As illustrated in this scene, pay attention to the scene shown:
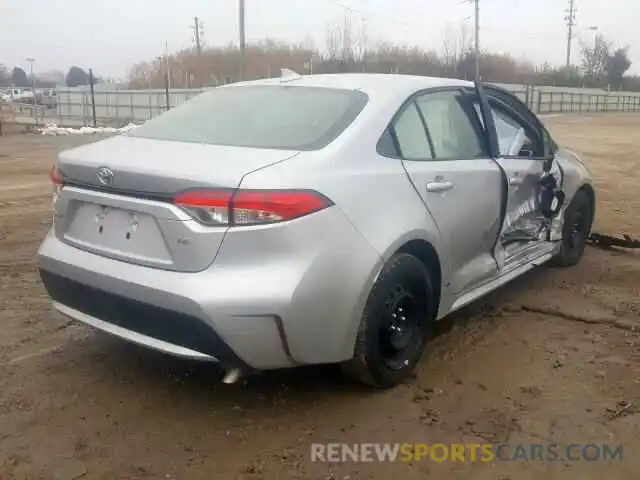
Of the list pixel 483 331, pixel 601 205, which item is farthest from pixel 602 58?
pixel 483 331

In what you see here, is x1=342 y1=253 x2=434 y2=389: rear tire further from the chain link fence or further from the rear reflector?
the chain link fence

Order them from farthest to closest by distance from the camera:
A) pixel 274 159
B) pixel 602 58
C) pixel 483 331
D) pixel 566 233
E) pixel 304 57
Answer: pixel 602 58, pixel 304 57, pixel 566 233, pixel 483 331, pixel 274 159

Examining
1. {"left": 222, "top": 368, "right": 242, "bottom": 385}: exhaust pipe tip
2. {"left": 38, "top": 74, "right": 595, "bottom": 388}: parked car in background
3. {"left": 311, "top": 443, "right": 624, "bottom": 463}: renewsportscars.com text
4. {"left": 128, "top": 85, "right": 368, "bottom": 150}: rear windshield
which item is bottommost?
{"left": 311, "top": 443, "right": 624, "bottom": 463}: renewsportscars.com text

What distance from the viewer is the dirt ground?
2.74m

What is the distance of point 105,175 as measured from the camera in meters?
3.00

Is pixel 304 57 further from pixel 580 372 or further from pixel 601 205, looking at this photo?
pixel 580 372

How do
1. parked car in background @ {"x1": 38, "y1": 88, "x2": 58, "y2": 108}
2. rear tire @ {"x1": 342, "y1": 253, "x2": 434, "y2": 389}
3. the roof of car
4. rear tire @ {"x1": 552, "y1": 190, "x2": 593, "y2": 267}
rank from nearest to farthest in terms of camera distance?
rear tire @ {"x1": 342, "y1": 253, "x2": 434, "y2": 389}, the roof of car, rear tire @ {"x1": 552, "y1": 190, "x2": 593, "y2": 267}, parked car in background @ {"x1": 38, "y1": 88, "x2": 58, "y2": 108}

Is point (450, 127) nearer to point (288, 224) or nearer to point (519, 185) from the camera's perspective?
point (519, 185)

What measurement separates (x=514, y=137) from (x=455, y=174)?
110 centimetres

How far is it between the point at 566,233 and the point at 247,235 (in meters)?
3.48

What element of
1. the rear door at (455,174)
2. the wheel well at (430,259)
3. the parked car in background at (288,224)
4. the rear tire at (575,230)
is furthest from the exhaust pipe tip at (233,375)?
the rear tire at (575,230)

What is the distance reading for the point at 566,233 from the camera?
17.7 feet

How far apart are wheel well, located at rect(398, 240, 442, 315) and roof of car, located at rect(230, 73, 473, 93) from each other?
83cm

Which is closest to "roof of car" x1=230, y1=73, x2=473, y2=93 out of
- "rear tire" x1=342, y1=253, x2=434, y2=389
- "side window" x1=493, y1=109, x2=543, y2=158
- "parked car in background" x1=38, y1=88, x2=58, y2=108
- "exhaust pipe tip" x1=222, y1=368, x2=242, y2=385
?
"side window" x1=493, y1=109, x2=543, y2=158
